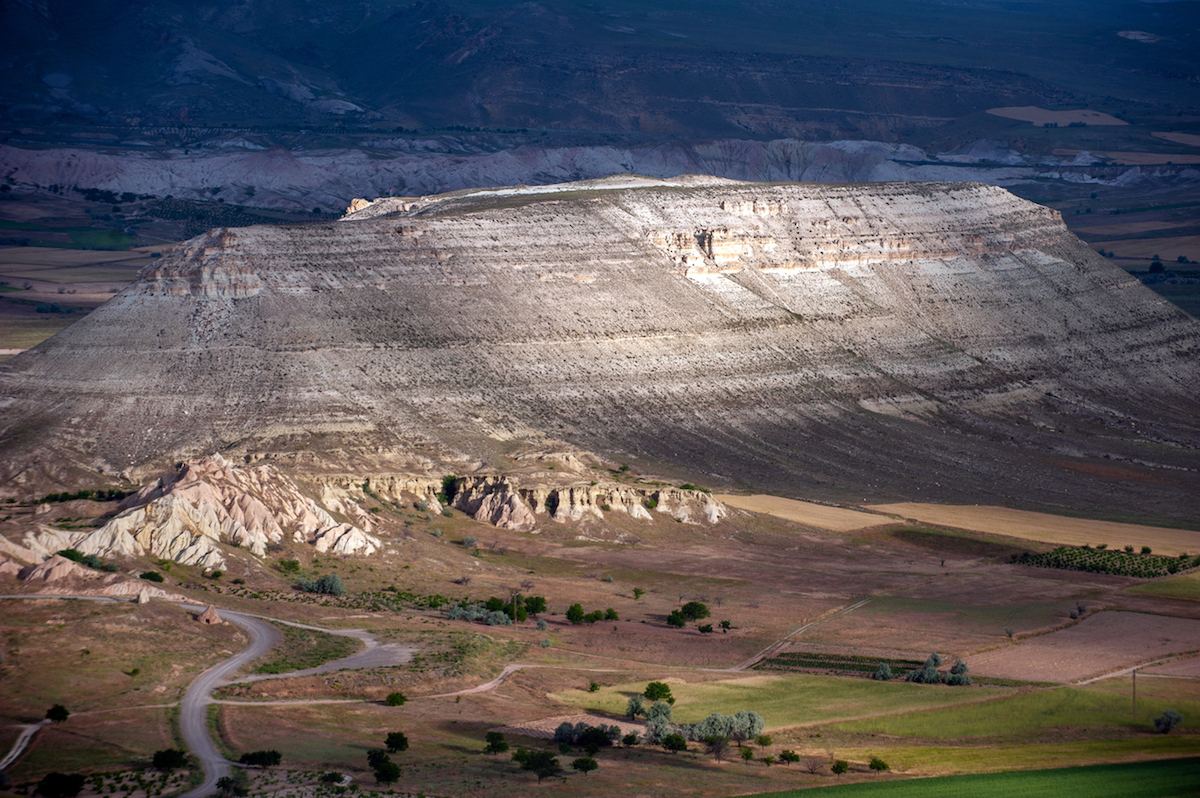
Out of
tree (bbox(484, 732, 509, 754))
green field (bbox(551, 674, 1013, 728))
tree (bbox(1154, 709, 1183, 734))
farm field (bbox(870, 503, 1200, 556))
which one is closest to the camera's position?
tree (bbox(484, 732, 509, 754))

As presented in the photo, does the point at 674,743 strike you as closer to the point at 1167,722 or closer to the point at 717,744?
the point at 717,744

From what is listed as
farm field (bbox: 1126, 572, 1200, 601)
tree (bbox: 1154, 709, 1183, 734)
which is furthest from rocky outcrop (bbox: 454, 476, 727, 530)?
tree (bbox: 1154, 709, 1183, 734)

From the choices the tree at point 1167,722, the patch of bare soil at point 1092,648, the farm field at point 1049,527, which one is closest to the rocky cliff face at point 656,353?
the farm field at point 1049,527

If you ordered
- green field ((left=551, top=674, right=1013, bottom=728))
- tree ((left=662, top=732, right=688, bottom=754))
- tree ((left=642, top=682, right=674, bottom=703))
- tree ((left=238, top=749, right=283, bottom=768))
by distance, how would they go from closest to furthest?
tree ((left=238, top=749, right=283, bottom=768)) → tree ((left=662, top=732, right=688, bottom=754)) → green field ((left=551, top=674, right=1013, bottom=728)) → tree ((left=642, top=682, right=674, bottom=703))

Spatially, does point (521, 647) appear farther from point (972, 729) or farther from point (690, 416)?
point (690, 416)

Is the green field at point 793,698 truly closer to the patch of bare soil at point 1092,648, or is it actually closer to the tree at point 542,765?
the patch of bare soil at point 1092,648

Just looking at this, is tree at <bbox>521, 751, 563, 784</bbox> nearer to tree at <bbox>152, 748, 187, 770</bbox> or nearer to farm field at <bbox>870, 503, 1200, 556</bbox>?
tree at <bbox>152, 748, 187, 770</bbox>

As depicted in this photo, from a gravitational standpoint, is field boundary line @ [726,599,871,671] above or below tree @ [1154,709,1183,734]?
above

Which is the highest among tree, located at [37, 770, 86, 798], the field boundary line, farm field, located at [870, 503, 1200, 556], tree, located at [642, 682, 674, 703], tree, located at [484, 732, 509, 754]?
farm field, located at [870, 503, 1200, 556]
